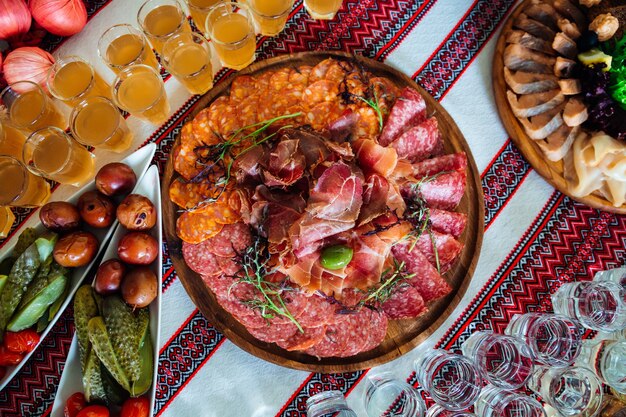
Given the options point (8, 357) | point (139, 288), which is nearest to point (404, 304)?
point (139, 288)

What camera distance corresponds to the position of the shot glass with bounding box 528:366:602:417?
1488 millimetres

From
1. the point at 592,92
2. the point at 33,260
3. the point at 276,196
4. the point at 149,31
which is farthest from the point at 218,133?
the point at 592,92

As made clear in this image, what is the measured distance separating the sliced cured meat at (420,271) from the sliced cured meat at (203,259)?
0.53 m

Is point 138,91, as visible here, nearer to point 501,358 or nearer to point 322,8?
point 322,8

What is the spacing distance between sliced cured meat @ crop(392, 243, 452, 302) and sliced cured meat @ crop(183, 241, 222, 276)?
527mm

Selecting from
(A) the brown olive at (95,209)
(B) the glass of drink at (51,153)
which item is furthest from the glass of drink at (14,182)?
(A) the brown olive at (95,209)

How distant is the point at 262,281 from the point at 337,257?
0.22 meters

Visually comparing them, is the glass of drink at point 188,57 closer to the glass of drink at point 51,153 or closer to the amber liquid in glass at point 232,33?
the amber liquid in glass at point 232,33

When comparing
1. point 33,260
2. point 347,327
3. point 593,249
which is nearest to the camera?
point 33,260

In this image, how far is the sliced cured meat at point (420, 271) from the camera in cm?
152

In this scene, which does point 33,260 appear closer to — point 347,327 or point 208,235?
point 208,235

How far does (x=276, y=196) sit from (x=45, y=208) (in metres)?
0.64

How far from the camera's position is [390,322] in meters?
1.60

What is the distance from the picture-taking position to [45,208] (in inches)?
57.6
